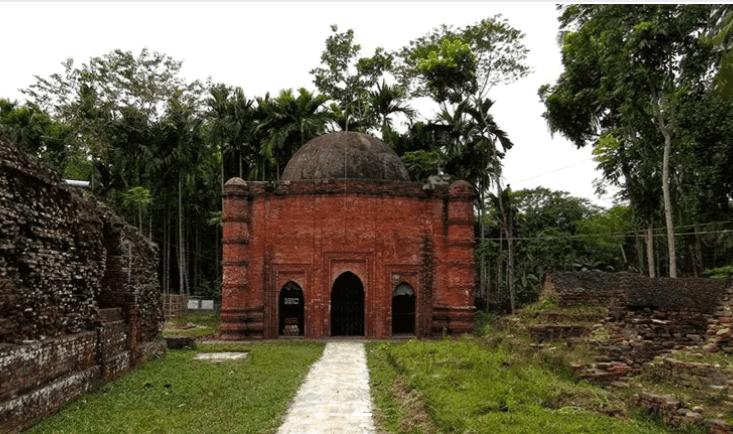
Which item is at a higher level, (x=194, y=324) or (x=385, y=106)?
(x=385, y=106)

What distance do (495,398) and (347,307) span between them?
1287cm

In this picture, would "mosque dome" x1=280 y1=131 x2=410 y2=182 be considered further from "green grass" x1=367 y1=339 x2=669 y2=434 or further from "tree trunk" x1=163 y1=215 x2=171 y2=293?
"tree trunk" x1=163 y1=215 x2=171 y2=293

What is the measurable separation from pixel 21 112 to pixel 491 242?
24.0 meters

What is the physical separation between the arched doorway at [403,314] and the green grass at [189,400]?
288 inches

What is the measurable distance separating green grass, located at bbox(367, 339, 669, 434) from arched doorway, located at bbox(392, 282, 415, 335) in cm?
854

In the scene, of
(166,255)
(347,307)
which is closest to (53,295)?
(347,307)

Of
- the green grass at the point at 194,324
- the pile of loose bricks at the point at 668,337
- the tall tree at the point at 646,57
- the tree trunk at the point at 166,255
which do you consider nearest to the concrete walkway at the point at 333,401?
the pile of loose bricks at the point at 668,337

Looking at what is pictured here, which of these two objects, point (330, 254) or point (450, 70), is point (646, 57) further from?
point (330, 254)

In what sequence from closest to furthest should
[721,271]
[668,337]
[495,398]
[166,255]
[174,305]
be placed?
[495,398] < [668,337] < [721,271] < [174,305] < [166,255]

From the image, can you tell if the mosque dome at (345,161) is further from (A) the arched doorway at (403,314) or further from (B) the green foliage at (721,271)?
(B) the green foliage at (721,271)

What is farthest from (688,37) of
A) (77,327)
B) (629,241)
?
(629,241)

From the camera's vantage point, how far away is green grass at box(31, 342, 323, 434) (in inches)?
296

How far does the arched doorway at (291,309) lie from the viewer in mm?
20250

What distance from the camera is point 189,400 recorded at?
9227 mm
